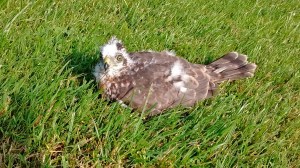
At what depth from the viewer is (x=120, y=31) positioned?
5.21 m

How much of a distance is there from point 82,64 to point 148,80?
71cm

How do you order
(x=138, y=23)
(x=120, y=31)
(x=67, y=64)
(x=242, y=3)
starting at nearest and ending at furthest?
1. (x=67, y=64)
2. (x=120, y=31)
3. (x=138, y=23)
4. (x=242, y=3)

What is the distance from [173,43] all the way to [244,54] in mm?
964

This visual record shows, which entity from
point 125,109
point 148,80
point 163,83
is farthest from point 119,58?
point 125,109

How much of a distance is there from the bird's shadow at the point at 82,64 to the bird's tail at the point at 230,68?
4.43ft

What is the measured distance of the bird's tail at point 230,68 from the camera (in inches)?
195

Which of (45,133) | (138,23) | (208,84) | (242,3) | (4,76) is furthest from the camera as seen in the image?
(242,3)

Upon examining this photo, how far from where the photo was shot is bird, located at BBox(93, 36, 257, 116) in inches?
158

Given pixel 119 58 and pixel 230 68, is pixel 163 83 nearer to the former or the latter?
pixel 119 58

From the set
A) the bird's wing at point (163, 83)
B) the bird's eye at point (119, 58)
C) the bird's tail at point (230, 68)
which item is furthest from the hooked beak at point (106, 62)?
the bird's tail at point (230, 68)

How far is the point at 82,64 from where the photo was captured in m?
4.36

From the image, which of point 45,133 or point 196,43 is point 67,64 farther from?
point 196,43

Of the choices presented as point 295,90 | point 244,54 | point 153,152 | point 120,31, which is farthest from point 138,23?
point 153,152

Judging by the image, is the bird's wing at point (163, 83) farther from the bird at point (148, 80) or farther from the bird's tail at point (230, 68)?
the bird's tail at point (230, 68)
